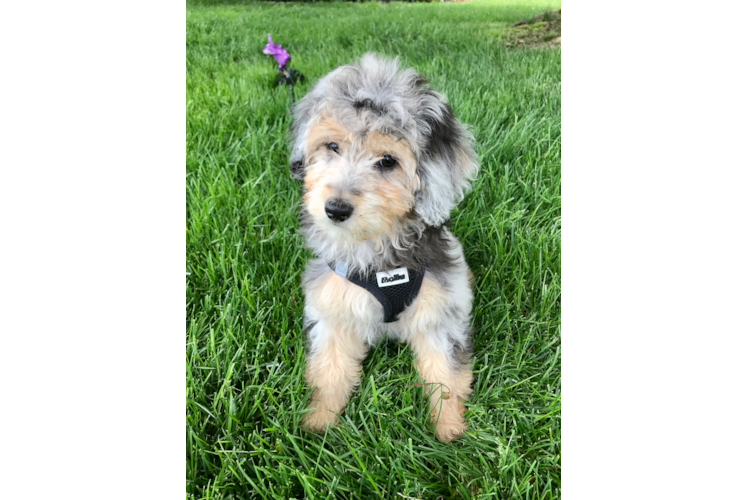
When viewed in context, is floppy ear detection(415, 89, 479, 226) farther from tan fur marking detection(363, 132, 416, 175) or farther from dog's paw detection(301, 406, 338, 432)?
dog's paw detection(301, 406, 338, 432)

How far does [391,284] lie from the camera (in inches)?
74.8

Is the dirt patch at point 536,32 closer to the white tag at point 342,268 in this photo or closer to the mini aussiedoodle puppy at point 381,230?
the mini aussiedoodle puppy at point 381,230

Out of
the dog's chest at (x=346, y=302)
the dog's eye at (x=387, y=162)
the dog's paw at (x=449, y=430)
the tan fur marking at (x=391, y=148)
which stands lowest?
the dog's paw at (x=449, y=430)

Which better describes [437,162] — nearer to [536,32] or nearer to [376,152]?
[376,152]

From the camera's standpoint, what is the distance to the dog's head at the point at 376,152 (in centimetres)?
160

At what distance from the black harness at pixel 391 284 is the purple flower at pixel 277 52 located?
1891 mm

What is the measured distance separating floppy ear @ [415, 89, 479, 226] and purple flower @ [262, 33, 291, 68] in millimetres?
1686

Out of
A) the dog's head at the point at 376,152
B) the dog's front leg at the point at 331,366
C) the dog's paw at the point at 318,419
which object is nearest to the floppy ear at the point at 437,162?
the dog's head at the point at 376,152

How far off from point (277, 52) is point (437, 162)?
190cm

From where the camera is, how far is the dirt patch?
86.0 inches

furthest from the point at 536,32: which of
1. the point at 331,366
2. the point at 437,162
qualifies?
the point at 331,366

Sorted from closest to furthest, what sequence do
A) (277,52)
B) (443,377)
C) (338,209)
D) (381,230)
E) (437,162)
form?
(338,209) → (381,230) → (437,162) → (443,377) → (277,52)
